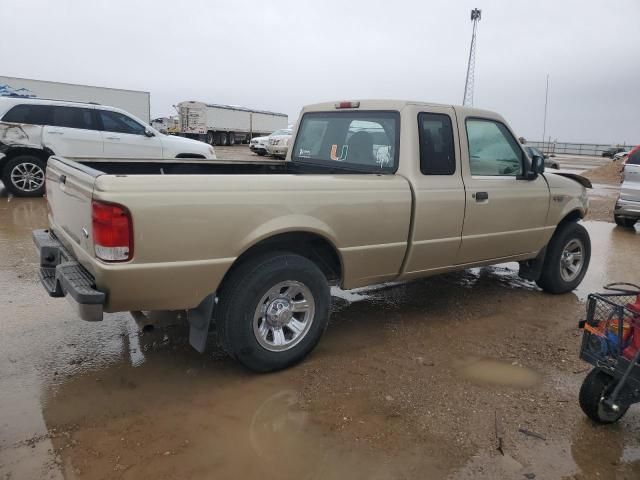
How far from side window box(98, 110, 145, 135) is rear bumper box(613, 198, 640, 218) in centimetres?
984

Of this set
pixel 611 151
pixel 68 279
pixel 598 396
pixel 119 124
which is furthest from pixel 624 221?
pixel 611 151

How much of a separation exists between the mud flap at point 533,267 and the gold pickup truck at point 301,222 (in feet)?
0.08

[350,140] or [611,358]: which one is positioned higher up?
[350,140]

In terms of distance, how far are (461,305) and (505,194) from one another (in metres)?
1.24

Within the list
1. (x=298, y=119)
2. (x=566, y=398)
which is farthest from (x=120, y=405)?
(x=298, y=119)

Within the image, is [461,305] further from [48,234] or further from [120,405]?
[48,234]

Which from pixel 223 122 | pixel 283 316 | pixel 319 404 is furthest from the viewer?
pixel 223 122

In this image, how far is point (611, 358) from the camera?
9.92 ft

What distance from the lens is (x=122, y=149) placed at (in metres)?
10.6

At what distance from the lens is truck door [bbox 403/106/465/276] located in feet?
13.7

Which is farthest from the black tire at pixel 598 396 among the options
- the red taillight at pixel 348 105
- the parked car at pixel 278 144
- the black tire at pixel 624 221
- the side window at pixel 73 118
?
the parked car at pixel 278 144

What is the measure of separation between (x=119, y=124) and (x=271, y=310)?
8525mm

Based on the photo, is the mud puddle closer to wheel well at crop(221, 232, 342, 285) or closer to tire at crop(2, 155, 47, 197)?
wheel well at crop(221, 232, 342, 285)

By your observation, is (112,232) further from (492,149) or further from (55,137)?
(55,137)
